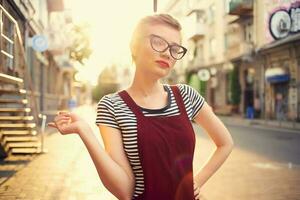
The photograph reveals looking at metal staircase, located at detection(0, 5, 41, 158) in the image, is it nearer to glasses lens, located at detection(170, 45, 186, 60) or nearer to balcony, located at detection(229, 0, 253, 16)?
balcony, located at detection(229, 0, 253, 16)

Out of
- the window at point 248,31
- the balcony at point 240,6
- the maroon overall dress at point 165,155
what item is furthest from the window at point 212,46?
the maroon overall dress at point 165,155

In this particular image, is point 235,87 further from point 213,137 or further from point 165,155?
point 165,155

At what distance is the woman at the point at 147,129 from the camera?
1678mm

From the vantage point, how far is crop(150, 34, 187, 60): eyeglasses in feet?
5.82

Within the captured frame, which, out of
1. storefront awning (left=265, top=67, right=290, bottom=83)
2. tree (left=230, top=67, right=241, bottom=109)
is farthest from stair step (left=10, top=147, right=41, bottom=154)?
tree (left=230, top=67, right=241, bottom=109)

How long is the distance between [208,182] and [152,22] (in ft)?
18.5

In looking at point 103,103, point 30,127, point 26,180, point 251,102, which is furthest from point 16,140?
point 251,102

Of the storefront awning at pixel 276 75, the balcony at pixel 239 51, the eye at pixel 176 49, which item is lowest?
the eye at pixel 176 49

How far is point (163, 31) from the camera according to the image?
5.92 feet

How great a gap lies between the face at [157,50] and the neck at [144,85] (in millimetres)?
40

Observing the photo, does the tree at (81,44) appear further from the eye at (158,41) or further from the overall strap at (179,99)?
the eye at (158,41)

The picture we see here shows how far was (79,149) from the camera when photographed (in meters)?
12.1

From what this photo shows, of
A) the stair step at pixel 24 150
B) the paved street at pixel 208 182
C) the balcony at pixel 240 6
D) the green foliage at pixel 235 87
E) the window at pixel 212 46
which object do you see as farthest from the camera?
the window at pixel 212 46

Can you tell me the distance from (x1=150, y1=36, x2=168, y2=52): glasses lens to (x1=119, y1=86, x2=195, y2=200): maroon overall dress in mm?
240
